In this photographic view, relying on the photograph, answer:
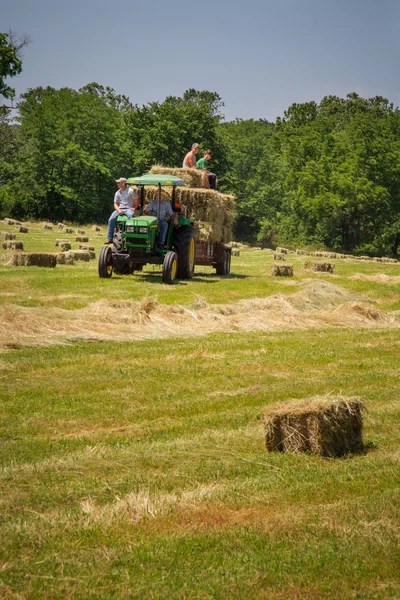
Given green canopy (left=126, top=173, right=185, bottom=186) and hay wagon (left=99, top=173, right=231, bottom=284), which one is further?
green canopy (left=126, top=173, right=185, bottom=186)

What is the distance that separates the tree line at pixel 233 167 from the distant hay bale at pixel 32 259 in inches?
1255

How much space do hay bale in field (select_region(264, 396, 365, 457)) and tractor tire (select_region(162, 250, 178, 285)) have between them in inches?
549

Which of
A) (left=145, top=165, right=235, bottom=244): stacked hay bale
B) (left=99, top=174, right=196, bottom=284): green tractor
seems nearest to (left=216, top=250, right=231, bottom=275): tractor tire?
(left=145, top=165, right=235, bottom=244): stacked hay bale

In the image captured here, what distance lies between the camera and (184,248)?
23750 mm

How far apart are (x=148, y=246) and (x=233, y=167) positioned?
169 ft

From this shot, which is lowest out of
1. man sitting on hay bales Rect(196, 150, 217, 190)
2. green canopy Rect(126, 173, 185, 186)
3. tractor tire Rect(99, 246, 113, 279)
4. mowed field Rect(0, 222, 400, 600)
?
mowed field Rect(0, 222, 400, 600)

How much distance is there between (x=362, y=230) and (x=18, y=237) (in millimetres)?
31121

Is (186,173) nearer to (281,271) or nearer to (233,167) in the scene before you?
(281,271)

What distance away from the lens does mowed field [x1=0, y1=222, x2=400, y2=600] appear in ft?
18.3

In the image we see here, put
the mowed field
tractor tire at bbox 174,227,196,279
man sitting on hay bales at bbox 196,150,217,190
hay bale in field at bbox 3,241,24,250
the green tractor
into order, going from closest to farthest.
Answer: the mowed field → the green tractor → tractor tire at bbox 174,227,196,279 → man sitting on hay bales at bbox 196,150,217,190 → hay bale in field at bbox 3,241,24,250

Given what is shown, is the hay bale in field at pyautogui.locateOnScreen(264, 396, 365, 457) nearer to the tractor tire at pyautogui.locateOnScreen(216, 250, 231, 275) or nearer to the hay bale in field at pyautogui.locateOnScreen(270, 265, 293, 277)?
the tractor tire at pyautogui.locateOnScreen(216, 250, 231, 275)

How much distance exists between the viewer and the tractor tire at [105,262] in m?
22.7

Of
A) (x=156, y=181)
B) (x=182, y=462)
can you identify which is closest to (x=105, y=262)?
(x=156, y=181)

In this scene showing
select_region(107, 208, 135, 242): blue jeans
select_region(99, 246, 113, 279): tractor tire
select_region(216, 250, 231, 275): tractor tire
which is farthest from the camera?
select_region(216, 250, 231, 275): tractor tire
